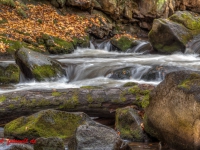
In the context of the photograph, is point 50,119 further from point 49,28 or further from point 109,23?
point 109,23

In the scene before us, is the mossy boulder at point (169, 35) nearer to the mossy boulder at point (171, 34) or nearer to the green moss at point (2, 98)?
the mossy boulder at point (171, 34)

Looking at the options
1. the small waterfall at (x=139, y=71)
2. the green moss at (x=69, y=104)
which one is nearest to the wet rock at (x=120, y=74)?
the small waterfall at (x=139, y=71)

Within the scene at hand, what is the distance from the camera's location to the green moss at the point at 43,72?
9.89 metres

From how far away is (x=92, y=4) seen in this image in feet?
62.3

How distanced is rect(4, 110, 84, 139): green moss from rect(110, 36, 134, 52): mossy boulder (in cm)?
1112

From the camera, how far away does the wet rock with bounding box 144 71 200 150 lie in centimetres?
464

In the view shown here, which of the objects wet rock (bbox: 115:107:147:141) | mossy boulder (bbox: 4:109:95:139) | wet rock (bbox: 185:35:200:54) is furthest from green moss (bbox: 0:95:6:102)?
wet rock (bbox: 185:35:200:54)

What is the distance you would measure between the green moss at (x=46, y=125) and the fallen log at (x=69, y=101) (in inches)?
21.4

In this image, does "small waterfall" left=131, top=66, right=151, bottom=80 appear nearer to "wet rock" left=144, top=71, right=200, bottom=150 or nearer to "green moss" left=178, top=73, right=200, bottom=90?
"wet rock" left=144, top=71, right=200, bottom=150

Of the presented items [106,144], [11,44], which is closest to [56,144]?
[106,144]

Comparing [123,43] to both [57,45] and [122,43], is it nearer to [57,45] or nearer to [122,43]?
[122,43]

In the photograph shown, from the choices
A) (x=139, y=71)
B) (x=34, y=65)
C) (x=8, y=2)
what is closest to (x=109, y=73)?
(x=139, y=71)

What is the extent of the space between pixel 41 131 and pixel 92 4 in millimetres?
14601

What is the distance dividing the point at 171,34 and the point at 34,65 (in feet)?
21.8
